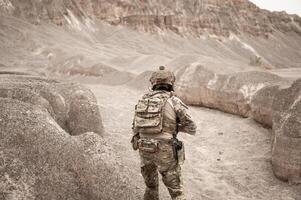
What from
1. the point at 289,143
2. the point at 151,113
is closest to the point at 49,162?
the point at 151,113

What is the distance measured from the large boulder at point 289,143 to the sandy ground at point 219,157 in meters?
0.30

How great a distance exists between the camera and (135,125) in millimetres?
5273

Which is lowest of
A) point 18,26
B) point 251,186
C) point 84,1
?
point 251,186

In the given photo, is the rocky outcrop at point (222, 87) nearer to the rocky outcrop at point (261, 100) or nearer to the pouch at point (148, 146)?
the rocky outcrop at point (261, 100)

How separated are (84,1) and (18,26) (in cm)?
1293

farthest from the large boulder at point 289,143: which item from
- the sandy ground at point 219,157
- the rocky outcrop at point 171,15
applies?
the rocky outcrop at point 171,15

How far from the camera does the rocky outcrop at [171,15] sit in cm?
3900

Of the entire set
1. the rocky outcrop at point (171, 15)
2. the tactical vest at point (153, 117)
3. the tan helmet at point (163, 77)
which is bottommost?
the tactical vest at point (153, 117)

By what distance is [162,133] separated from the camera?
16.7ft

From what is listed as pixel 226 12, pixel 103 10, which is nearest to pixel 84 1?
pixel 103 10

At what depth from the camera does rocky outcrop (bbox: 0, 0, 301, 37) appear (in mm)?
39000

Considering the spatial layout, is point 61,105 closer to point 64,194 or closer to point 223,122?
point 64,194

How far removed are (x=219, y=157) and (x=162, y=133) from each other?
18.0ft

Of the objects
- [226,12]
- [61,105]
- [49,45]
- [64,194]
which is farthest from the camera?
[226,12]
